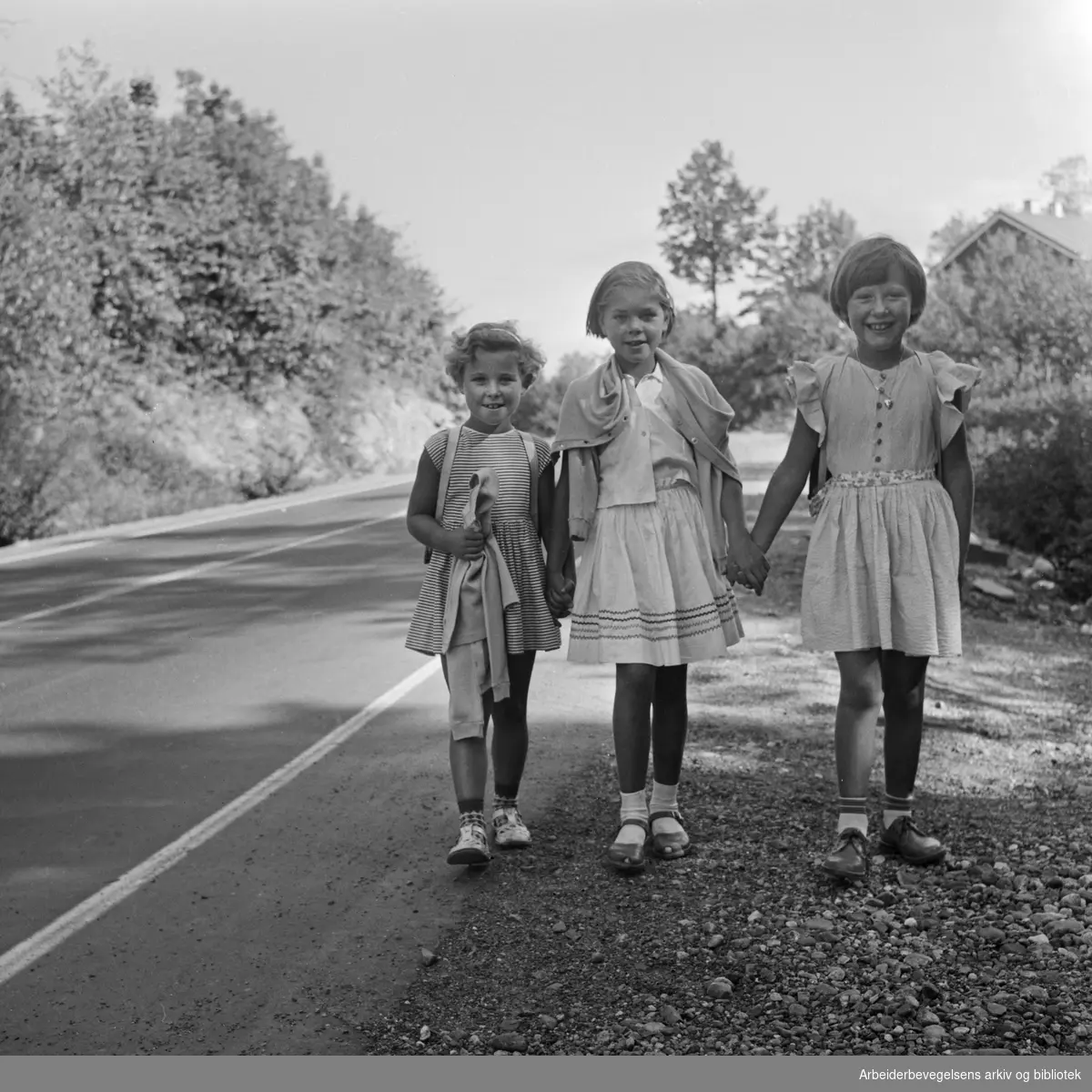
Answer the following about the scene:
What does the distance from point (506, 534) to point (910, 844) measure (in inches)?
61.3

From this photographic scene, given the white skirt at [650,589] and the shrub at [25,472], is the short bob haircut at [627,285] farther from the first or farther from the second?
the shrub at [25,472]

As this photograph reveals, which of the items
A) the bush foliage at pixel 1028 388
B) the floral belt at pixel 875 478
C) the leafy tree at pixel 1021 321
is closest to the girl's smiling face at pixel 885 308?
the floral belt at pixel 875 478

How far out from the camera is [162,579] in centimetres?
1186

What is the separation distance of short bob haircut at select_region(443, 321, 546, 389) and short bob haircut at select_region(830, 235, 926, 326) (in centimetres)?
98

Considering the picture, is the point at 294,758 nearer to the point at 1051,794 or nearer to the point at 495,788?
the point at 495,788

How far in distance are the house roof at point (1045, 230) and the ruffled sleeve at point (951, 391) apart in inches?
732

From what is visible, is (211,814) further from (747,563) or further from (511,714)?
(747,563)

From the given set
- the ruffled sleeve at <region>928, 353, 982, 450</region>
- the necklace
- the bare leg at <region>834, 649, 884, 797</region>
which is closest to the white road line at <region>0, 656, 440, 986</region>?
the bare leg at <region>834, 649, 884, 797</region>

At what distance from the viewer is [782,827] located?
5.00 metres

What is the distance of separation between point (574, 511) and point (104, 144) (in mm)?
15978

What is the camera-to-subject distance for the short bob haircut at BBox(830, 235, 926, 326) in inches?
175

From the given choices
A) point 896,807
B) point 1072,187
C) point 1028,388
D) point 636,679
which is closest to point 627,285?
point 636,679

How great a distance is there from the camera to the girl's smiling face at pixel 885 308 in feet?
14.6
